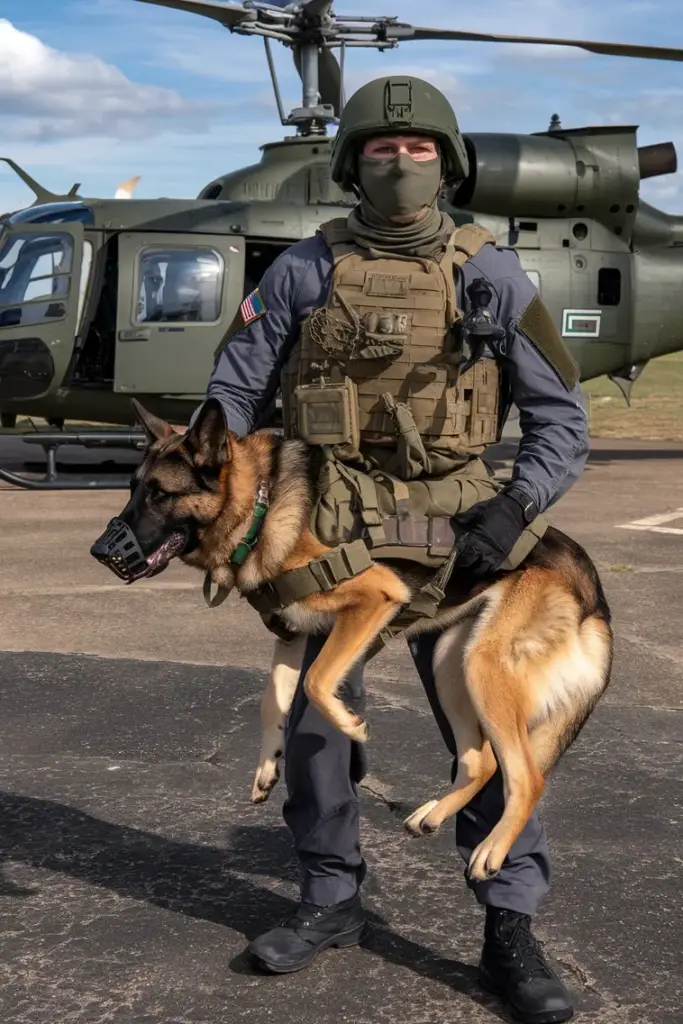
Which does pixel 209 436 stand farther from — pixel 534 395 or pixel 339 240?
pixel 534 395

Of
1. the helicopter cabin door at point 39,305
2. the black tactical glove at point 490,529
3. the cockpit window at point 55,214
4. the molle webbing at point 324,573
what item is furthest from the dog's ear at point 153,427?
the cockpit window at point 55,214

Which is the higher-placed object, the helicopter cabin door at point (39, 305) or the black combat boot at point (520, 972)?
the helicopter cabin door at point (39, 305)

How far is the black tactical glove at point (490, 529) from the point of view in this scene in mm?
3334

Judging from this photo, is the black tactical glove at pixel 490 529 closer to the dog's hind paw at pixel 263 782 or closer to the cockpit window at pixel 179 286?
the dog's hind paw at pixel 263 782

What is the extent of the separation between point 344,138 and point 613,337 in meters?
12.6

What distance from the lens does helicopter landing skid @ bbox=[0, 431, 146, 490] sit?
43.1 feet

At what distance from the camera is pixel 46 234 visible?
→ 13.8 m

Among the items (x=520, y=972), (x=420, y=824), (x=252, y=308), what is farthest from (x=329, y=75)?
(x=520, y=972)

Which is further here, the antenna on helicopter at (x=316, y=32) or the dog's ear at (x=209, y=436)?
the antenna on helicopter at (x=316, y=32)

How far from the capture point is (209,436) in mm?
3389

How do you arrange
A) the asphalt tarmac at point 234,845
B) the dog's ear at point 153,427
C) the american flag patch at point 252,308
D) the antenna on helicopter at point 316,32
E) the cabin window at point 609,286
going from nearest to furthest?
1. the asphalt tarmac at point 234,845
2. the dog's ear at point 153,427
3. the american flag patch at point 252,308
4. the antenna on helicopter at point 316,32
5. the cabin window at point 609,286

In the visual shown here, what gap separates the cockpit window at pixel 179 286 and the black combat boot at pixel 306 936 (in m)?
10.7

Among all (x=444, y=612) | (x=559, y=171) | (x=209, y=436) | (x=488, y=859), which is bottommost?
(x=488, y=859)

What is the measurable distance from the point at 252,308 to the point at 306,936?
1.78 metres
